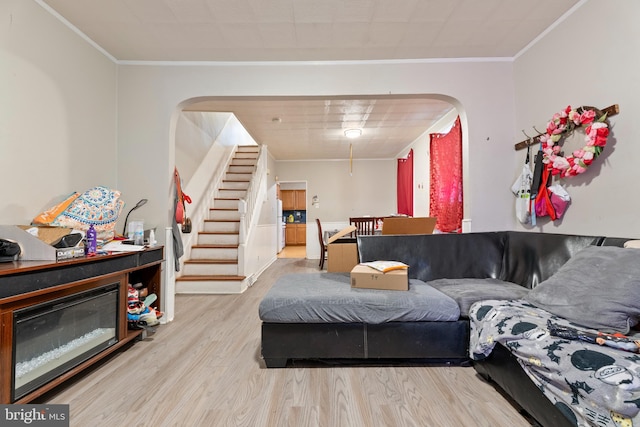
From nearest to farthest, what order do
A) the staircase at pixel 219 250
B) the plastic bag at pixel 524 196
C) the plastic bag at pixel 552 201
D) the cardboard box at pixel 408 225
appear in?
the plastic bag at pixel 552 201 < the plastic bag at pixel 524 196 < the cardboard box at pixel 408 225 < the staircase at pixel 219 250

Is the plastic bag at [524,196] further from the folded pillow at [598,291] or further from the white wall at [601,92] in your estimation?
the folded pillow at [598,291]

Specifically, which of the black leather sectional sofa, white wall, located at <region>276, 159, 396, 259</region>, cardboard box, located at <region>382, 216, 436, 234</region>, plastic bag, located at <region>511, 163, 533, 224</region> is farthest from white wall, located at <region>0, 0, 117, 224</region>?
white wall, located at <region>276, 159, 396, 259</region>

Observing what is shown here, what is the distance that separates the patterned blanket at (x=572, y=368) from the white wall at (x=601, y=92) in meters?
0.99

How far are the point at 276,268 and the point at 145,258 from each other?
373cm

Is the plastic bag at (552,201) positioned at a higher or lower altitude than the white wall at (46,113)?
lower

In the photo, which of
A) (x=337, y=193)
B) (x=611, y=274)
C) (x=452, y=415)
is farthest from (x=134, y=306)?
(x=337, y=193)

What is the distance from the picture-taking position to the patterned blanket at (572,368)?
102cm

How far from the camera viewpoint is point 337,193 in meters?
8.16

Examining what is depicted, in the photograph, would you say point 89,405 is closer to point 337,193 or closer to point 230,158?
point 230,158

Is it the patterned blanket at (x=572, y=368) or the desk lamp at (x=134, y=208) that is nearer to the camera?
the patterned blanket at (x=572, y=368)

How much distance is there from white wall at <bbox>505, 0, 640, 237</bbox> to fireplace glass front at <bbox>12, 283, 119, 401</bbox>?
3575 millimetres

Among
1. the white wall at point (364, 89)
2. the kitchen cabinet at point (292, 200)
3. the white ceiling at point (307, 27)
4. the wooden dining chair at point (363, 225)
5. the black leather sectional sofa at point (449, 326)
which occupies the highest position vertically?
the white ceiling at point (307, 27)

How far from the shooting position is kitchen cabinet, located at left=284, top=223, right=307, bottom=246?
10414mm

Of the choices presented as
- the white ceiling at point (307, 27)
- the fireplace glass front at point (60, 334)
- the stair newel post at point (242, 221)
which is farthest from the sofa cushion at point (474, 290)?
the stair newel post at point (242, 221)
